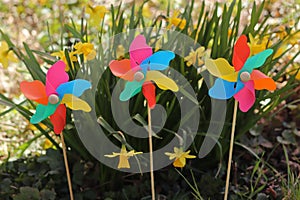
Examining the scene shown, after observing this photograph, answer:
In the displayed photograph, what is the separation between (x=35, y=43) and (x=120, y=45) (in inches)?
60.4

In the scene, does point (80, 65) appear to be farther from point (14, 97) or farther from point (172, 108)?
point (14, 97)

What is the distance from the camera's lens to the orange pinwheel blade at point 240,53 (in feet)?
4.25

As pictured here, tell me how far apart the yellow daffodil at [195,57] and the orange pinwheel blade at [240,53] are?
0.33 m

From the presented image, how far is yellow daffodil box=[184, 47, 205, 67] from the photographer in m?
1.62

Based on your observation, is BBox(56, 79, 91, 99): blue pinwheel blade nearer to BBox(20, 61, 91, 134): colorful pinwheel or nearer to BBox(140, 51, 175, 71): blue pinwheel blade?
BBox(20, 61, 91, 134): colorful pinwheel

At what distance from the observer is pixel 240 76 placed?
1.27 m

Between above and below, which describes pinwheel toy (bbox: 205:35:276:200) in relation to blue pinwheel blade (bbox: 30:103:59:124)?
above

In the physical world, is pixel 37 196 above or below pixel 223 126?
below

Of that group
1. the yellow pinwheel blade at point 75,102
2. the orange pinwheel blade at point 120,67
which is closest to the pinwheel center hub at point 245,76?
the orange pinwheel blade at point 120,67

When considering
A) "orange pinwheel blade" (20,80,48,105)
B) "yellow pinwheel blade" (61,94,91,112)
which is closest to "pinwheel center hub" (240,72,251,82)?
"yellow pinwheel blade" (61,94,91,112)

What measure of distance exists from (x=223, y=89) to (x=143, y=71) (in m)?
0.21

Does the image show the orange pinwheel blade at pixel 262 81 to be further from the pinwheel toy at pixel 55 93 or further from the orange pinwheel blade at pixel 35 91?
the orange pinwheel blade at pixel 35 91

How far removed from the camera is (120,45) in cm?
180

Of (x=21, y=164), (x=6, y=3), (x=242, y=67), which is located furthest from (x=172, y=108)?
(x=6, y=3)
